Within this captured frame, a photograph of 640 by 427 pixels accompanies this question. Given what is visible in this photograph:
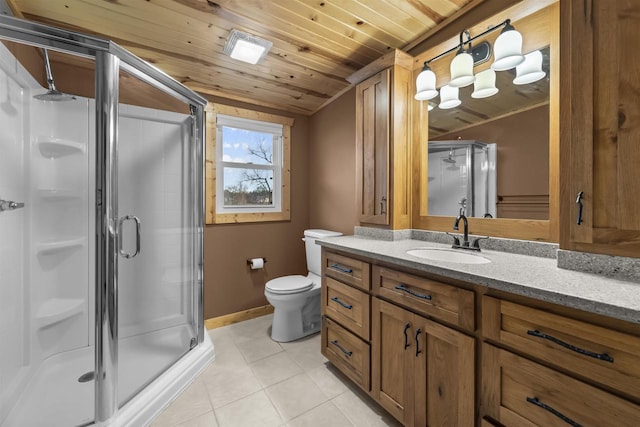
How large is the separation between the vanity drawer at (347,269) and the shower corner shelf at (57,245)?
1738 mm

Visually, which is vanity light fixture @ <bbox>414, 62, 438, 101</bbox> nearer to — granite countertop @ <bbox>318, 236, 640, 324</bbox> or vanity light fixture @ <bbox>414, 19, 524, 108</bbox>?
vanity light fixture @ <bbox>414, 19, 524, 108</bbox>

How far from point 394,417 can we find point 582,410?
0.87m

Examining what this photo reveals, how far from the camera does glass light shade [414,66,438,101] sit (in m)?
1.71

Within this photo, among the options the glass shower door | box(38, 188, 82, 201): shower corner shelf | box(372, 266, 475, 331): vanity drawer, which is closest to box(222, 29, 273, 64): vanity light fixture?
the glass shower door

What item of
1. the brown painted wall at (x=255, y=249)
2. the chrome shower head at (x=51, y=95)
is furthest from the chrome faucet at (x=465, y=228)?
the chrome shower head at (x=51, y=95)

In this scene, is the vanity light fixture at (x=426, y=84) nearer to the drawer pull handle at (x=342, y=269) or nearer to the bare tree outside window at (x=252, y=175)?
the drawer pull handle at (x=342, y=269)

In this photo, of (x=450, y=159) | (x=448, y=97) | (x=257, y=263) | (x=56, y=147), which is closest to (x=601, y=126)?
(x=450, y=159)

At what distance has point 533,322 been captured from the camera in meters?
0.84

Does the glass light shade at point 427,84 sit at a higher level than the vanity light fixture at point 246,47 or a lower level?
lower

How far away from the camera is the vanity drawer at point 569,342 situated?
672mm

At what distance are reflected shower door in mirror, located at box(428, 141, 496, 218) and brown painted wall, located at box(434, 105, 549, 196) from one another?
53 mm

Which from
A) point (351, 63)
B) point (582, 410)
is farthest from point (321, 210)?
point (582, 410)

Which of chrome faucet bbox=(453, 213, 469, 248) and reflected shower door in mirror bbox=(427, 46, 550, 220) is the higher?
reflected shower door in mirror bbox=(427, 46, 550, 220)

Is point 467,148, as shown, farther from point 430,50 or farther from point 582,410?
point 582,410
